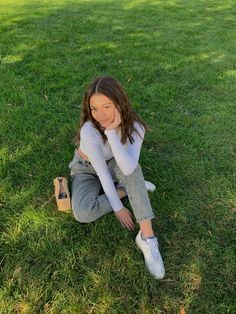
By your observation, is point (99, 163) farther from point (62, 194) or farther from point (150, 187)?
point (150, 187)

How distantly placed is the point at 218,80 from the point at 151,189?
3.03 metres

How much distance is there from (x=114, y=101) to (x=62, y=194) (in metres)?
0.98

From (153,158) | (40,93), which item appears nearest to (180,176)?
(153,158)

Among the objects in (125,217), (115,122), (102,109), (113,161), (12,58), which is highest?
(102,109)

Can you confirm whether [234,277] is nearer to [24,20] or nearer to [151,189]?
[151,189]

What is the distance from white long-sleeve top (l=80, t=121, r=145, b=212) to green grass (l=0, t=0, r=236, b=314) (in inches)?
13.8

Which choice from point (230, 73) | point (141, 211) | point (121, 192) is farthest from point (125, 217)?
point (230, 73)

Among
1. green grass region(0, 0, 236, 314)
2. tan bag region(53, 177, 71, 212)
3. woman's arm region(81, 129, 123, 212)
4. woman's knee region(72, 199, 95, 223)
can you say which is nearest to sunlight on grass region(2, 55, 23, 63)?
green grass region(0, 0, 236, 314)

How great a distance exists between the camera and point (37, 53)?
6.79m

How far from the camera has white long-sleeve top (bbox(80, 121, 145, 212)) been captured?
319cm

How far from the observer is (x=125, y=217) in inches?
132

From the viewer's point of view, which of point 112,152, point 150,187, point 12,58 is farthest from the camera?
point 12,58

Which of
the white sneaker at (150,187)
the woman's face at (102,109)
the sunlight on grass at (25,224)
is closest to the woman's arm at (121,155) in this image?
the woman's face at (102,109)

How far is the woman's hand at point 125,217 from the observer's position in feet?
11.0
